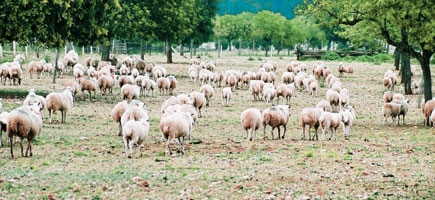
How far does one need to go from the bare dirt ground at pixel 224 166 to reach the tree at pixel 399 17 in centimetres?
299

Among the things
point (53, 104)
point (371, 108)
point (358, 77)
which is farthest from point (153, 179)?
point (358, 77)

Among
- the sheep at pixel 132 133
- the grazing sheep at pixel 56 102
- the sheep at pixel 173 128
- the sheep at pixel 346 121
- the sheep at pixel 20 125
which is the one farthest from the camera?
the grazing sheep at pixel 56 102

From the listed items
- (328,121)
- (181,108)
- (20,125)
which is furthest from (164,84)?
(20,125)

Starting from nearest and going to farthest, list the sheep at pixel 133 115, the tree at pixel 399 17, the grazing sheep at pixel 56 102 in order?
the sheep at pixel 133 115 < the grazing sheep at pixel 56 102 < the tree at pixel 399 17

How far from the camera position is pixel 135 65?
1625 inches

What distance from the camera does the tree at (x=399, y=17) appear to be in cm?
A: 1881

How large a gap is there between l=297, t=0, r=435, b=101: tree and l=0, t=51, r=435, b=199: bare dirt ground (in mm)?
2995

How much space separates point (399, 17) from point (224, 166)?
1034cm

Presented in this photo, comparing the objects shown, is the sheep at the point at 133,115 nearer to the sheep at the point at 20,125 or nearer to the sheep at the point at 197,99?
the sheep at the point at 20,125

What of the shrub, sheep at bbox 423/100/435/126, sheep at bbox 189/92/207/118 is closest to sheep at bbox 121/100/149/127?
sheep at bbox 189/92/207/118

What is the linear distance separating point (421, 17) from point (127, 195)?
13.9 meters

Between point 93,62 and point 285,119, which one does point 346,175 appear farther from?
point 93,62

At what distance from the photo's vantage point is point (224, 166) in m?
12.4

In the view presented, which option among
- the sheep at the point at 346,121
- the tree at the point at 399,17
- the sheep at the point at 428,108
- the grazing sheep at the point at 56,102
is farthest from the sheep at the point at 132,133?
the sheep at the point at 428,108
